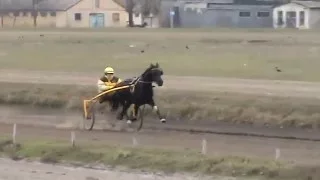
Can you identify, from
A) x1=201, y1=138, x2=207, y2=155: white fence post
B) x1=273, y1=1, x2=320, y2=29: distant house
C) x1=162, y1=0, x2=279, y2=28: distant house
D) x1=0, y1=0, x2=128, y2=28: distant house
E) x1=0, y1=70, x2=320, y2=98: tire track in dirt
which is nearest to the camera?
x1=201, y1=138, x2=207, y2=155: white fence post

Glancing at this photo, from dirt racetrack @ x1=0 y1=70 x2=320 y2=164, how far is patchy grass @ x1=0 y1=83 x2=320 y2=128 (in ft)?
1.71

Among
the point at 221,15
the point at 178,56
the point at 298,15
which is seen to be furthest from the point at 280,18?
the point at 178,56

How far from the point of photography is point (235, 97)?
88.8ft

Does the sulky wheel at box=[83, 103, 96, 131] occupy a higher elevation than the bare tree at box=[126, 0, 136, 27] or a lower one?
lower

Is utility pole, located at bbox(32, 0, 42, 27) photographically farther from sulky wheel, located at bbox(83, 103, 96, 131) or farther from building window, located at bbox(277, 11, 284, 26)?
sulky wheel, located at bbox(83, 103, 96, 131)

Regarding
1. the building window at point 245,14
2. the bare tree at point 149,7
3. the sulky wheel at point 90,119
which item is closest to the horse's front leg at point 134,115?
the sulky wheel at point 90,119

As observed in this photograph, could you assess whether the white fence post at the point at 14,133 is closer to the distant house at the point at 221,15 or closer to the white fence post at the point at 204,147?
the white fence post at the point at 204,147

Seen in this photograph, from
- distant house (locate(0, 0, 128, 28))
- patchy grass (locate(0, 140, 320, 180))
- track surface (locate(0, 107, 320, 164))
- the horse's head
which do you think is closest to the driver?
track surface (locate(0, 107, 320, 164))

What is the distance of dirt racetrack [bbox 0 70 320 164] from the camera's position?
2062cm

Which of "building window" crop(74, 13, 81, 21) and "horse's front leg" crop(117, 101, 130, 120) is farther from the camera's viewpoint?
"building window" crop(74, 13, 81, 21)

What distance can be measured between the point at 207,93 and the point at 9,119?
20.2 ft

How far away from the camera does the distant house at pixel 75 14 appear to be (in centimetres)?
11881

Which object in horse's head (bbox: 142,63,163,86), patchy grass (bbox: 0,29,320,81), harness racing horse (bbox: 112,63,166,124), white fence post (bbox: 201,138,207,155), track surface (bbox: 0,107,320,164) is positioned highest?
horse's head (bbox: 142,63,163,86)

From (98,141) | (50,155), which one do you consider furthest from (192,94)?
(50,155)
